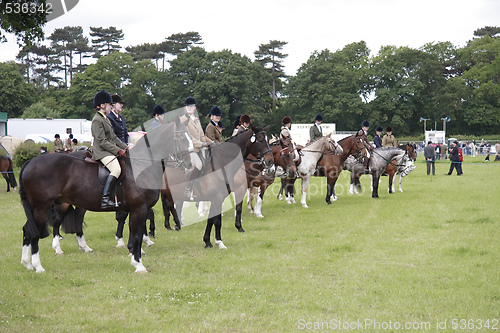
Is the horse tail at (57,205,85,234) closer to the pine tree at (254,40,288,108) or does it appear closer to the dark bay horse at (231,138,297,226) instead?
the dark bay horse at (231,138,297,226)

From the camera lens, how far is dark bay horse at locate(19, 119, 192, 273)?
723cm

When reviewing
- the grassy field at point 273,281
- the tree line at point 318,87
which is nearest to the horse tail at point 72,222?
the grassy field at point 273,281

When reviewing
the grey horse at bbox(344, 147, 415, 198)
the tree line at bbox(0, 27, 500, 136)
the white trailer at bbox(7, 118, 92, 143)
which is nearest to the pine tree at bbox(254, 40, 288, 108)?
the tree line at bbox(0, 27, 500, 136)

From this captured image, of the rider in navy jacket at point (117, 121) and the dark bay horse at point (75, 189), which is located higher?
the rider in navy jacket at point (117, 121)

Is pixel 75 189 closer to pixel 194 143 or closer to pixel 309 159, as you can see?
pixel 194 143

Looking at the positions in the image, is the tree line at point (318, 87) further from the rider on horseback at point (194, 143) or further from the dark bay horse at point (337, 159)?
the rider on horseback at point (194, 143)

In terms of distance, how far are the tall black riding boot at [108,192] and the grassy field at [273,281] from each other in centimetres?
111

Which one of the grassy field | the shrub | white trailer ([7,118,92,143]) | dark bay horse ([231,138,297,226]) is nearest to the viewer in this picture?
the grassy field

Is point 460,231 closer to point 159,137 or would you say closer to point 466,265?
point 466,265

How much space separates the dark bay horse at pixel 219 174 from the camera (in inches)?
364

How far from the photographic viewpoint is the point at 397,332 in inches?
194

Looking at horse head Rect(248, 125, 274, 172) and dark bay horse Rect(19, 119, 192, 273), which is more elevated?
horse head Rect(248, 125, 274, 172)

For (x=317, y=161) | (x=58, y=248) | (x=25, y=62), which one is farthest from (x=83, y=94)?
(x=58, y=248)

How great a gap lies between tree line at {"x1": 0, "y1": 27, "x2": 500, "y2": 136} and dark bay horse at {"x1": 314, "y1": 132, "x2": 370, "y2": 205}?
45.4m
